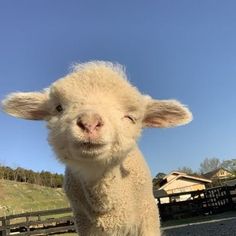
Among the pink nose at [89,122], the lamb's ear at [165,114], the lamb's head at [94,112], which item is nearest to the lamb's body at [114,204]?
the lamb's head at [94,112]

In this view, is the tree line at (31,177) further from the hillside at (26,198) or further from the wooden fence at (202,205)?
the wooden fence at (202,205)

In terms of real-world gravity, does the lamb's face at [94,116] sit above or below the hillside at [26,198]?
below

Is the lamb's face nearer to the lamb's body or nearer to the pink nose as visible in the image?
the pink nose

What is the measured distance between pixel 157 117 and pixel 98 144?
126 cm

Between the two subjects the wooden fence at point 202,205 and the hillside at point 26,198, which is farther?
the hillside at point 26,198

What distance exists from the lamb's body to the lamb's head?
47 centimetres

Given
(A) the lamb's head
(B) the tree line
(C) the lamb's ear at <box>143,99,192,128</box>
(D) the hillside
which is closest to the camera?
(A) the lamb's head

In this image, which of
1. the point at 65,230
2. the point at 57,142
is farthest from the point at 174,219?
the point at 57,142

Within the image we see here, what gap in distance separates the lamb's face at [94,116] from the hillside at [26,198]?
38244 mm

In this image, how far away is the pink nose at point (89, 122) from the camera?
150 inches

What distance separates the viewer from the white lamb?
4.01 meters

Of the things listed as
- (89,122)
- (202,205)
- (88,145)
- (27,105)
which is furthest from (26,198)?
(89,122)

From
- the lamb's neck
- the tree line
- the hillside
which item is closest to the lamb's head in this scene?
the lamb's neck

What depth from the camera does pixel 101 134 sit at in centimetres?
388
